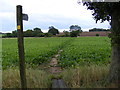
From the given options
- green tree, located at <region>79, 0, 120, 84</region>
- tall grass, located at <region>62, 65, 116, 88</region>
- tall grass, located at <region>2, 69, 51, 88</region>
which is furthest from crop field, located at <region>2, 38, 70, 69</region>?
green tree, located at <region>79, 0, 120, 84</region>

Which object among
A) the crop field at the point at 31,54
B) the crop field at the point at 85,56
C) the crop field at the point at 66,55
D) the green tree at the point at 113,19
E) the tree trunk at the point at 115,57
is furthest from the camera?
the crop field at the point at 31,54

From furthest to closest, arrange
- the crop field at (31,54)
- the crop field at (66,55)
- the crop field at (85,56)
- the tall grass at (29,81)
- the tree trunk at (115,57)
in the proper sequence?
the crop field at (31,54), the crop field at (66,55), the crop field at (85,56), the tall grass at (29,81), the tree trunk at (115,57)

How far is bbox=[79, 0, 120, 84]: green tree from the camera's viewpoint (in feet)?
13.0

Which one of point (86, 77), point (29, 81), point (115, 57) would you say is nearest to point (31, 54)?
point (29, 81)

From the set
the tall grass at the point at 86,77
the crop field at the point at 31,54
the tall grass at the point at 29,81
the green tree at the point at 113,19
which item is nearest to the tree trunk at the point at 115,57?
the green tree at the point at 113,19

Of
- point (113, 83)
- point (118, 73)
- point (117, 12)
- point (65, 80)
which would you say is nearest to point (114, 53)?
point (118, 73)

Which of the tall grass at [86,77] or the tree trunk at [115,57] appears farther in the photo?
the tall grass at [86,77]

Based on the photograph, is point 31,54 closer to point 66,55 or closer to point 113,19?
point 66,55

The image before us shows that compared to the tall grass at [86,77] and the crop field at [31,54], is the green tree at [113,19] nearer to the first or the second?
the tall grass at [86,77]

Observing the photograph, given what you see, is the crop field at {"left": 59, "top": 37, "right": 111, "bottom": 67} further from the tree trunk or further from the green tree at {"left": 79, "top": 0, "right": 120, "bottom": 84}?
the green tree at {"left": 79, "top": 0, "right": 120, "bottom": 84}

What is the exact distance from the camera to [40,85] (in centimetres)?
425

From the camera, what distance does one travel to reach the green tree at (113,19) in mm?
3957

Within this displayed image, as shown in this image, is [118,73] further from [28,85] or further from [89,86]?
[28,85]

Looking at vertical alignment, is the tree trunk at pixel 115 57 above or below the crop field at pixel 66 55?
above
